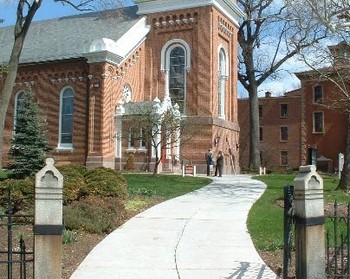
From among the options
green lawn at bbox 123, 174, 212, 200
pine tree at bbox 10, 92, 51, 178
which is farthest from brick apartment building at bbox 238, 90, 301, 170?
pine tree at bbox 10, 92, 51, 178

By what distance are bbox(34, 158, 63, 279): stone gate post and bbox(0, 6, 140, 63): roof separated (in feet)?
84.4

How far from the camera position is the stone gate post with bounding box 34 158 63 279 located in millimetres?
6555

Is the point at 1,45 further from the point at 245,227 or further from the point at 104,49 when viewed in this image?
the point at 245,227

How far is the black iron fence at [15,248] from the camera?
6.53m

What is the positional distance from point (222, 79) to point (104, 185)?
69.9ft

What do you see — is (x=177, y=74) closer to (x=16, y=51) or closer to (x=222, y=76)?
(x=222, y=76)

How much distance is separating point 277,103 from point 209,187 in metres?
42.1

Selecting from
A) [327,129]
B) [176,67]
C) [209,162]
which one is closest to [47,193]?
[209,162]

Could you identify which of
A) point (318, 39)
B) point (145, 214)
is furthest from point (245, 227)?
point (318, 39)

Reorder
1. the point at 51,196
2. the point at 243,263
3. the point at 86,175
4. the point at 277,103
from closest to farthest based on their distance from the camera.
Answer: the point at 51,196, the point at 243,263, the point at 86,175, the point at 277,103

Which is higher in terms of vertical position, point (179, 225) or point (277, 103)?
point (277, 103)

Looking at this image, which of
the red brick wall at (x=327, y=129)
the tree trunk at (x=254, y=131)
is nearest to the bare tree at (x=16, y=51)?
the tree trunk at (x=254, y=131)

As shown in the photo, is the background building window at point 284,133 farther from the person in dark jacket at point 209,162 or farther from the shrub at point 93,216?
the shrub at point 93,216

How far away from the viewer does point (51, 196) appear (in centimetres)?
659
